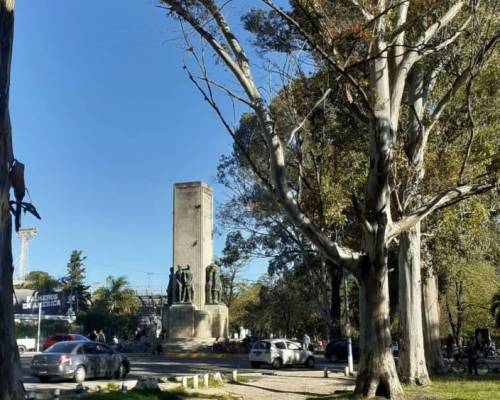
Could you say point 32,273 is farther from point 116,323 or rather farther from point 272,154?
point 272,154

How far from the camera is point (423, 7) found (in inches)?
610

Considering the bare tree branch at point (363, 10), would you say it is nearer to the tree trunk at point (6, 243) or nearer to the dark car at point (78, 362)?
the tree trunk at point (6, 243)

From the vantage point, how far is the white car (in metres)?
28.9

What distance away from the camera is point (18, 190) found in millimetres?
7715

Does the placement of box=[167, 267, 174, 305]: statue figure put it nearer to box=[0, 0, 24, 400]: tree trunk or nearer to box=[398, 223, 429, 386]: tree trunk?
box=[398, 223, 429, 386]: tree trunk

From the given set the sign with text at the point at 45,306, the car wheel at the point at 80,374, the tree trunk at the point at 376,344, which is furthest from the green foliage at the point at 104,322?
the tree trunk at the point at 376,344

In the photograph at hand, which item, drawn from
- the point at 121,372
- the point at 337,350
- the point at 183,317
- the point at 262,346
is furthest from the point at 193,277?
the point at 121,372

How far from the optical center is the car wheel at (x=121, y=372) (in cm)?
2203

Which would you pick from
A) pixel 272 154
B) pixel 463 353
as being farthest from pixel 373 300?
pixel 463 353

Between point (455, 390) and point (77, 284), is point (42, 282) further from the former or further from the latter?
point (455, 390)

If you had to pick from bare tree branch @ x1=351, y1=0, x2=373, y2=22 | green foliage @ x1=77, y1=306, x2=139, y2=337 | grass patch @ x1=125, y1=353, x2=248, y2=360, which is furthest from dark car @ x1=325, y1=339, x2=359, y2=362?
green foliage @ x1=77, y1=306, x2=139, y2=337

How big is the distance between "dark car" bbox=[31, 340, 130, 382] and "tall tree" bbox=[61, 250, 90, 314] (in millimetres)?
51943

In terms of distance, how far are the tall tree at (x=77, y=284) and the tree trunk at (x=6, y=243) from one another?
67179 mm

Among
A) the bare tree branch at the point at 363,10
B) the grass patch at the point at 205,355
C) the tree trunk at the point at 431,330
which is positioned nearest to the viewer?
the bare tree branch at the point at 363,10
